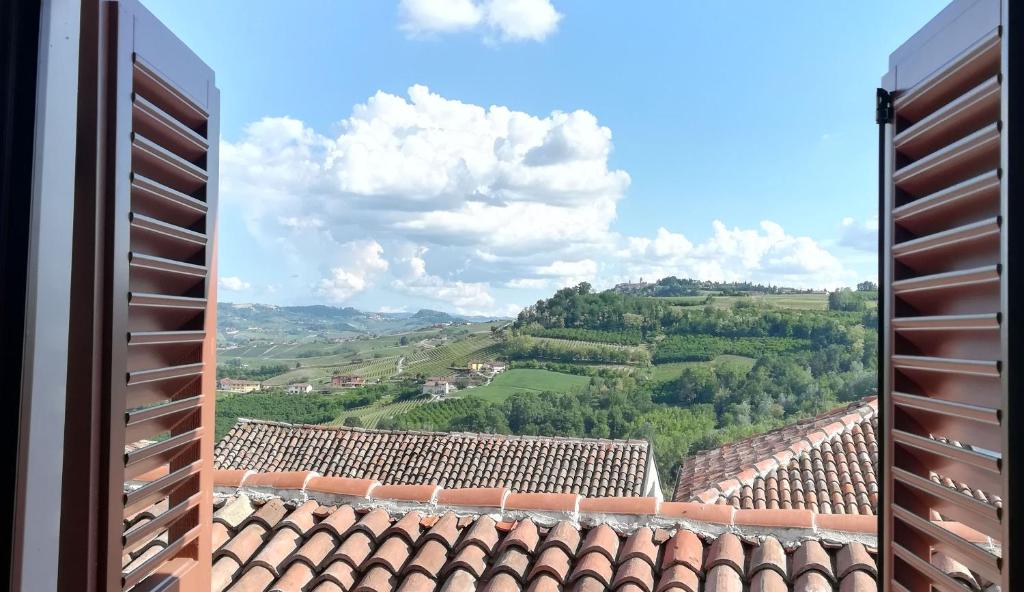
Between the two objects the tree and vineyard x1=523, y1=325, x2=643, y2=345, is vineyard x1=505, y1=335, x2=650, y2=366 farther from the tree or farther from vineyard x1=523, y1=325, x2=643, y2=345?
the tree

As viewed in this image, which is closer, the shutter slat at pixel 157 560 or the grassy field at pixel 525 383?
the shutter slat at pixel 157 560

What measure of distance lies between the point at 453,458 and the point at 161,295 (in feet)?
35.5

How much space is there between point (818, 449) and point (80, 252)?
847cm

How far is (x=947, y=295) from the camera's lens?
44.4 inches

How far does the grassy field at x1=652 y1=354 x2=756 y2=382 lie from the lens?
39.1m

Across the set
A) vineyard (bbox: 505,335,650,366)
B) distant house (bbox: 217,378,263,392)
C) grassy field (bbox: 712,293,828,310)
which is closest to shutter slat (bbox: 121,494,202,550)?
distant house (bbox: 217,378,263,392)

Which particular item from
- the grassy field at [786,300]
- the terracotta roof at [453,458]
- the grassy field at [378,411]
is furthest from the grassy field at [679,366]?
the terracotta roof at [453,458]

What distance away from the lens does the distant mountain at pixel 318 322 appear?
36719 mm

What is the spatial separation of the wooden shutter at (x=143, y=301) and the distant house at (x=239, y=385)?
35.0 meters

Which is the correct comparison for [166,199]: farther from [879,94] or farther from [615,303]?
[615,303]

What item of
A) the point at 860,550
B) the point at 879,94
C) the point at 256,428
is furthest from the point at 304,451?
the point at 879,94

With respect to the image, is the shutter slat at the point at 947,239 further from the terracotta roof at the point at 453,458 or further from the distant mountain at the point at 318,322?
the distant mountain at the point at 318,322

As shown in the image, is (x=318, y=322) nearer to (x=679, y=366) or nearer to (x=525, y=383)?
(x=525, y=383)

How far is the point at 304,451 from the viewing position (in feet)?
41.5
